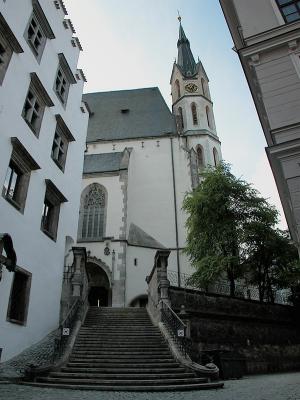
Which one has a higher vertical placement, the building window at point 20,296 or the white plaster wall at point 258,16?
the white plaster wall at point 258,16

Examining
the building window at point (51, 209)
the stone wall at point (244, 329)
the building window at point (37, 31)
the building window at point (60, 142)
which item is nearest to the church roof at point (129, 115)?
the building window at point (60, 142)

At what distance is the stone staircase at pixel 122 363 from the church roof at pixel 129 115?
71.7 ft

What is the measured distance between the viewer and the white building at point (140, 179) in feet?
74.4

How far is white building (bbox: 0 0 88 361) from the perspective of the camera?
10.1 m

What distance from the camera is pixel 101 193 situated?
2595cm

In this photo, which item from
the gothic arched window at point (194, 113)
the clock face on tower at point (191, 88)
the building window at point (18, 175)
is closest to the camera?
the building window at point (18, 175)

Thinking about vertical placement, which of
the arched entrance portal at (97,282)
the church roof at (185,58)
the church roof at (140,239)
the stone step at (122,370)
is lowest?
the stone step at (122,370)

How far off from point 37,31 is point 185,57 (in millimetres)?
31536

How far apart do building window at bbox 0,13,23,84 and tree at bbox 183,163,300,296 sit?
41.4ft

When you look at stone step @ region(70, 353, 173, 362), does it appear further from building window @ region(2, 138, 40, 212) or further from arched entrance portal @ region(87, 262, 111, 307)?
arched entrance portal @ region(87, 262, 111, 307)

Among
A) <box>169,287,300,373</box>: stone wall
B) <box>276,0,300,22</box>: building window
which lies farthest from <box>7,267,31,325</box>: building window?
<box>276,0,300,22</box>: building window

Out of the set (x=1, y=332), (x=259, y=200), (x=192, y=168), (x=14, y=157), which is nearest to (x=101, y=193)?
(x=192, y=168)

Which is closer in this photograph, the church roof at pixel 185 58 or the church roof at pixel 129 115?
the church roof at pixel 129 115

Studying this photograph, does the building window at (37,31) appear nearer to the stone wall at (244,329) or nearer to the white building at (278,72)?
the white building at (278,72)
